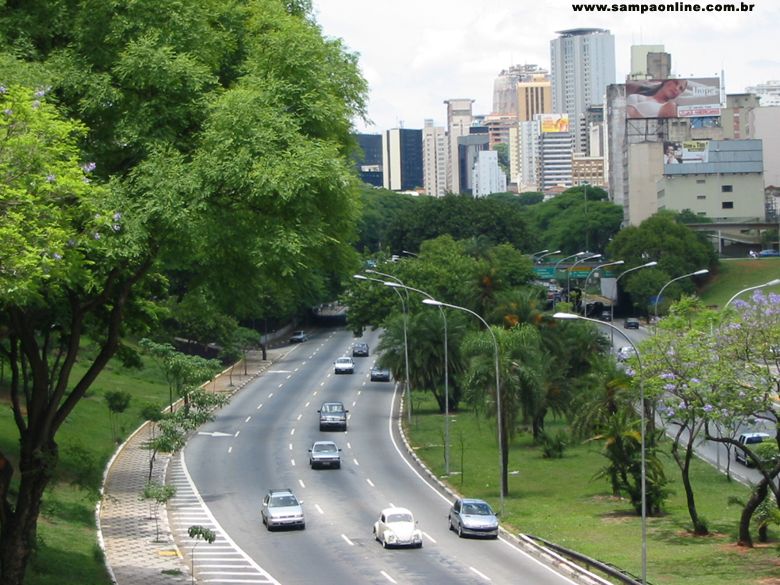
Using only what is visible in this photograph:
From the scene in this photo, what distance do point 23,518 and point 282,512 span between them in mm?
17994

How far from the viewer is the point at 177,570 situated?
34.2 meters

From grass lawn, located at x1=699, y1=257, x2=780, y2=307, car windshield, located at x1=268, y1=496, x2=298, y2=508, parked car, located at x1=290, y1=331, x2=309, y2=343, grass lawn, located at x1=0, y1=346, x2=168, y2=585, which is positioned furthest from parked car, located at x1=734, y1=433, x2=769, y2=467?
parked car, located at x1=290, y1=331, x2=309, y2=343

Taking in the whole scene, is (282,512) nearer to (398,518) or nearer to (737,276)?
(398,518)

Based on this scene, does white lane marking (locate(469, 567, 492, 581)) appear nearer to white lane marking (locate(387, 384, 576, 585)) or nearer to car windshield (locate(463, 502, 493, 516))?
white lane marking (locate(387, 384, 576, 585))

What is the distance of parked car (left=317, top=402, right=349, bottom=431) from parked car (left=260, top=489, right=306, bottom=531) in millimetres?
25099

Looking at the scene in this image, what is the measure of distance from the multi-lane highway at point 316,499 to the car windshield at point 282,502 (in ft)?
2.97

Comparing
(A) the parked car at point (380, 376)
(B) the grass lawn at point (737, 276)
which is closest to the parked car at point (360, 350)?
(A) the parked car at point (380, 376)

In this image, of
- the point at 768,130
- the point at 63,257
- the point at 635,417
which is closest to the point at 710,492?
the point at 635,417

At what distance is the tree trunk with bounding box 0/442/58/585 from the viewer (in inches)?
973

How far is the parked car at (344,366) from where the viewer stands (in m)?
94.5

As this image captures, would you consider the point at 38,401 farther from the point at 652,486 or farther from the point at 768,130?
the point at 768,130

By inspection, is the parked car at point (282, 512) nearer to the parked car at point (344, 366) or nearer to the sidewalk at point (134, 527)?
the sidewalk at point (134, 527)

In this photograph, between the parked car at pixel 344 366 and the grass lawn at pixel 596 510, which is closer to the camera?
the grass lawn at pixel 596 510

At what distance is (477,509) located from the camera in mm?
41594
